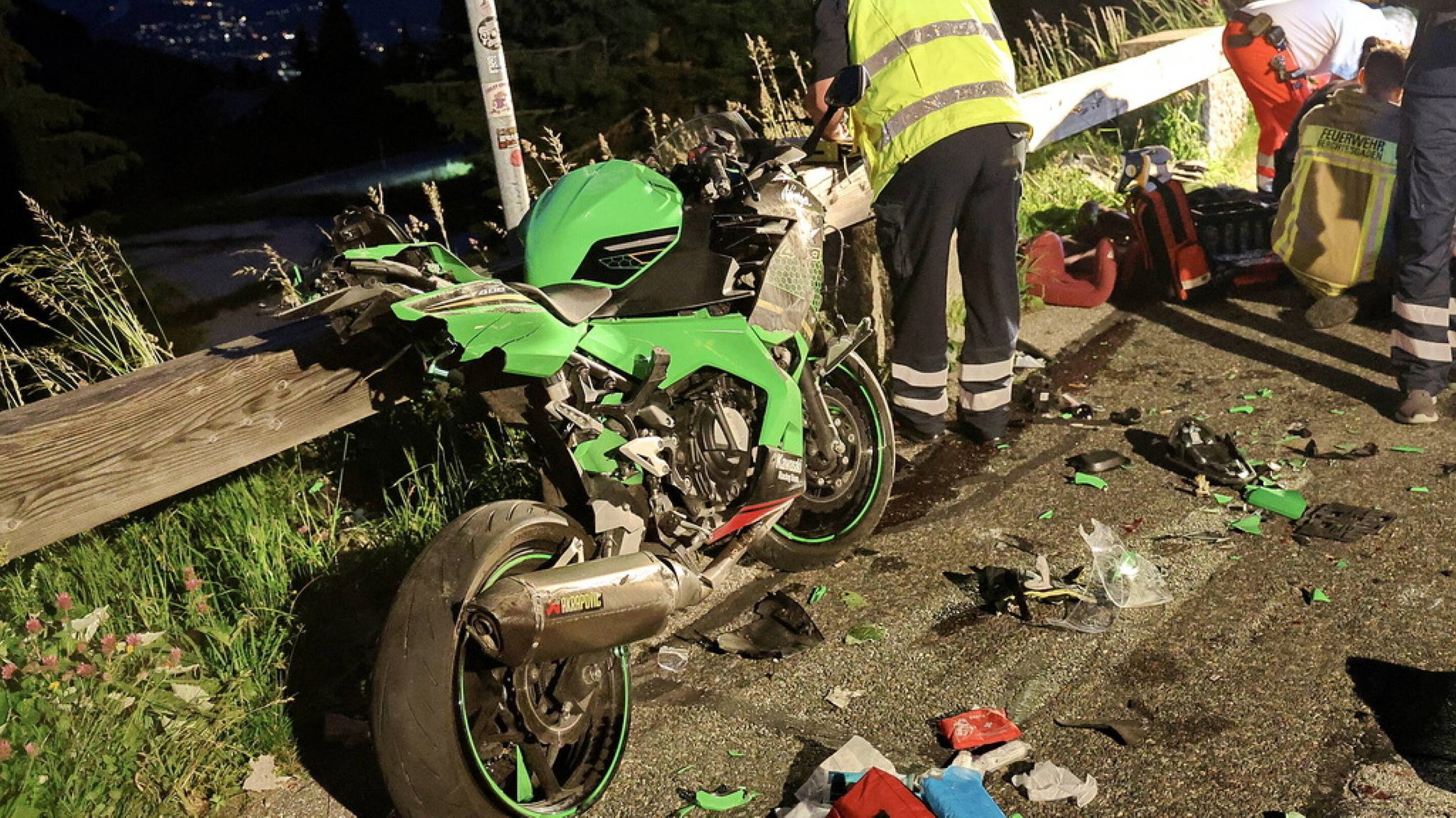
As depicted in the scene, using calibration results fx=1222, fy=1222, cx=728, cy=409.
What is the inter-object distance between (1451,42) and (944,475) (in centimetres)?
298

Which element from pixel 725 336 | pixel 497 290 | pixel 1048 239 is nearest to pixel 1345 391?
pixel 1048 239

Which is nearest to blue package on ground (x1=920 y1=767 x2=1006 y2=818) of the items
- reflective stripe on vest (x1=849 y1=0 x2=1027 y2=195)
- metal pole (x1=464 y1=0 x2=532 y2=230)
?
metal pole (x1=464 y1=0 x2=532 y2=230)

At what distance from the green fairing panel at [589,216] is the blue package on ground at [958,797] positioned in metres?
1.69

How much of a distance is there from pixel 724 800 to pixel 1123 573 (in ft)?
6.07

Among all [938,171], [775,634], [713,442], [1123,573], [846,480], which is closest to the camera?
[713,442]

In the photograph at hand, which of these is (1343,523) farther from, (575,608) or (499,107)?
(499,107)

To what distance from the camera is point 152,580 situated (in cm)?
400

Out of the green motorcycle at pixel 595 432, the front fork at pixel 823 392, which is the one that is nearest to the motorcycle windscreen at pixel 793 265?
the green motorcycle at pixel 595 432

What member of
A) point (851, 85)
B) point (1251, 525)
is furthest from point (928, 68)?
point (1251, 525)

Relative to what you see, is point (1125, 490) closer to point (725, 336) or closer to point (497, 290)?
point (725, 336)

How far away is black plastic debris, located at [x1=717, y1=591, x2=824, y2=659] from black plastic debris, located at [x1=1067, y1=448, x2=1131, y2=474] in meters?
1.68

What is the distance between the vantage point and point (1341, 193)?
21.8 feet

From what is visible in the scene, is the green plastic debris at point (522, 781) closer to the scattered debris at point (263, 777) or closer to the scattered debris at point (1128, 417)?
the scattered debris at point (263, 777)

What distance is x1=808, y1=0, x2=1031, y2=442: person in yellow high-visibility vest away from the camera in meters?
5.08
